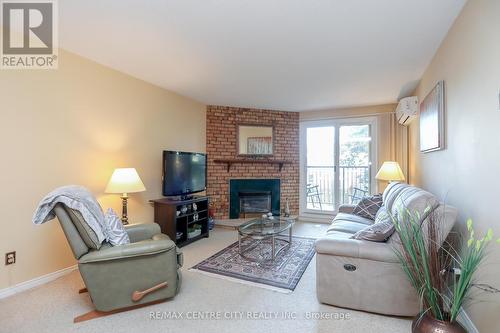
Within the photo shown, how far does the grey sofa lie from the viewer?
189 centimetres

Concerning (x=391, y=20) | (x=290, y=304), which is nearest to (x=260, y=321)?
(x=290, y=304)

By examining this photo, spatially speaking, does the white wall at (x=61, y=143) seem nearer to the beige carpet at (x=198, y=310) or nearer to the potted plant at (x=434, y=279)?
the beige carpet at (x=198, y=310)

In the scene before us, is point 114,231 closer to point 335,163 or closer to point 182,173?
point 182,173

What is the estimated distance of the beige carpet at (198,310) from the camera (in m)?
1.81

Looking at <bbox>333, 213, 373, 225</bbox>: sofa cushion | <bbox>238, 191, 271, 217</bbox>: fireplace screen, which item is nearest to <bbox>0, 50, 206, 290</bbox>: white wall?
<bbox>238, 191, 271, 217</bbox>: fireplace screen

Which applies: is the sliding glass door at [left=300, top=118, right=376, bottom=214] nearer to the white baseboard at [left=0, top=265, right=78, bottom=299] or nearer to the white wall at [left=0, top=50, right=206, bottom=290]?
the white wall at [left=0, top=50, right=206, bottom=290]

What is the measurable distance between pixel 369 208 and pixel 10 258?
160 inches

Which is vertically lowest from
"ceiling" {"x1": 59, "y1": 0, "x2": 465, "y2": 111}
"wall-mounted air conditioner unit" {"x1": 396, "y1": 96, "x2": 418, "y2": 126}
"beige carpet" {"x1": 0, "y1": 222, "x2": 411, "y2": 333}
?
"beige carpet" {"x1": 0, "y1": 222, "x2": 411, "y2": 333}

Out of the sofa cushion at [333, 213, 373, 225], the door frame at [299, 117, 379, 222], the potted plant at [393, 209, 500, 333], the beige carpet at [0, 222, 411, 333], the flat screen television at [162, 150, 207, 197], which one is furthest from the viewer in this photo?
the door frame at [299, 117, 379, 222]

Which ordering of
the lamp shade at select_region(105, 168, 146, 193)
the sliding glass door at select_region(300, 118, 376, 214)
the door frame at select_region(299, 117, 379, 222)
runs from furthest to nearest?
the sliding glass door at select_region(300, 118, 376, 214), the door frame at select_region(299, 117, 379, 222), the lamp shade at select_region(105, 168, 146, 193)

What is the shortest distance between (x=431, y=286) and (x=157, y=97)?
3.86 m

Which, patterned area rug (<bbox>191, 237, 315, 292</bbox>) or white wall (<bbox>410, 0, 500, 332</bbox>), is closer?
white wall (<bbox>410, 0, 500, 332</bbox>)

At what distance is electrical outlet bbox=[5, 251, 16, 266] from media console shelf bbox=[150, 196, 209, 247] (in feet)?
5.13

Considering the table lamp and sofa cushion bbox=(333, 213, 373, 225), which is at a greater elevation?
the table lamp
